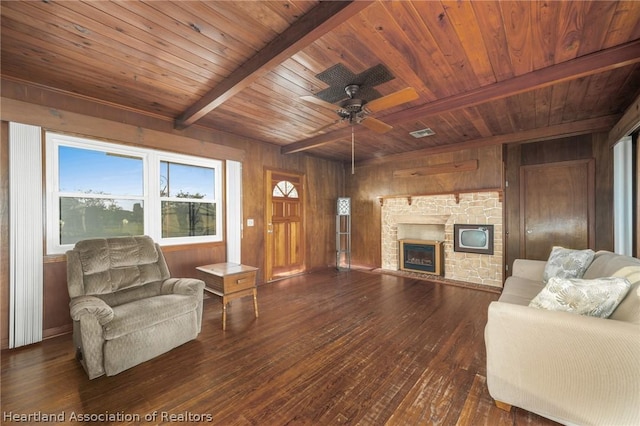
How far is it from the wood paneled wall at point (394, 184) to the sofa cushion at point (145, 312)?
440cm

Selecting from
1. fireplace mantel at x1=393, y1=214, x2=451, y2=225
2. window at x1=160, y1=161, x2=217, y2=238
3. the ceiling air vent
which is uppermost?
the ceiling air vent

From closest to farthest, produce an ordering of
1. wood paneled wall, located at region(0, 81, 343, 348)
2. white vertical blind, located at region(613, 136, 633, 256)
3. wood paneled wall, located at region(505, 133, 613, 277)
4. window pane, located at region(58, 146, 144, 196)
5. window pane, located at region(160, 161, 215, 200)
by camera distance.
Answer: wood paneled wall, located at region(0, 81, 343, 348), window pane, located at region(58, 146, 144, 196), white vertical blind, located at region(613, 136, 633, 256), window pane, located at region(160, 161, 215, 200), wood paneled wall, located at region(505, 133, 613, 277)

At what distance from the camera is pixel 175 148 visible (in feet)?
11.9

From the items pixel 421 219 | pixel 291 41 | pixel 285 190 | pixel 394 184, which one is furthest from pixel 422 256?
pixel 291 41

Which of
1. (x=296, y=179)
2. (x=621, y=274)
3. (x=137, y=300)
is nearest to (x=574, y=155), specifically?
(x=621, y=274)

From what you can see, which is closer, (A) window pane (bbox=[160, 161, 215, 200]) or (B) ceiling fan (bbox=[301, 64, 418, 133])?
(B) ceiling fan (bbox=[301, 64, 418, 133])

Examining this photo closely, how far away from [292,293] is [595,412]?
3.36m

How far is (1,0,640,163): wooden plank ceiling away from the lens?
171 centimetres

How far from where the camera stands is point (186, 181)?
3871 mm

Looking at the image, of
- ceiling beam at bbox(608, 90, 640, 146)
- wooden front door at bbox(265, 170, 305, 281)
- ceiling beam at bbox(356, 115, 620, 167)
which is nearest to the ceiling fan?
ceiling beam at bbox(608, 90, 640, 146)

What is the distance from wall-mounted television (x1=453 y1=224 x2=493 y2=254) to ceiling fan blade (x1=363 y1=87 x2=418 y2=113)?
3.41 meters

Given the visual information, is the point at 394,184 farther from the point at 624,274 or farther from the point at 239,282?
the point at 624,274

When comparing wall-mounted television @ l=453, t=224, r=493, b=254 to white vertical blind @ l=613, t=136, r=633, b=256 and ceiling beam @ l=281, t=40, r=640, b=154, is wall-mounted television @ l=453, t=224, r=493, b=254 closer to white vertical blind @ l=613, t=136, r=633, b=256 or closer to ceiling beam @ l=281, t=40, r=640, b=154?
white vertical blind @ l=613, t=136, r=633, b=256

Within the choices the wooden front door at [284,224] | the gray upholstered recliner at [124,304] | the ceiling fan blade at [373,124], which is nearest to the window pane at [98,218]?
the gray upholstered recliner at [124,304]
